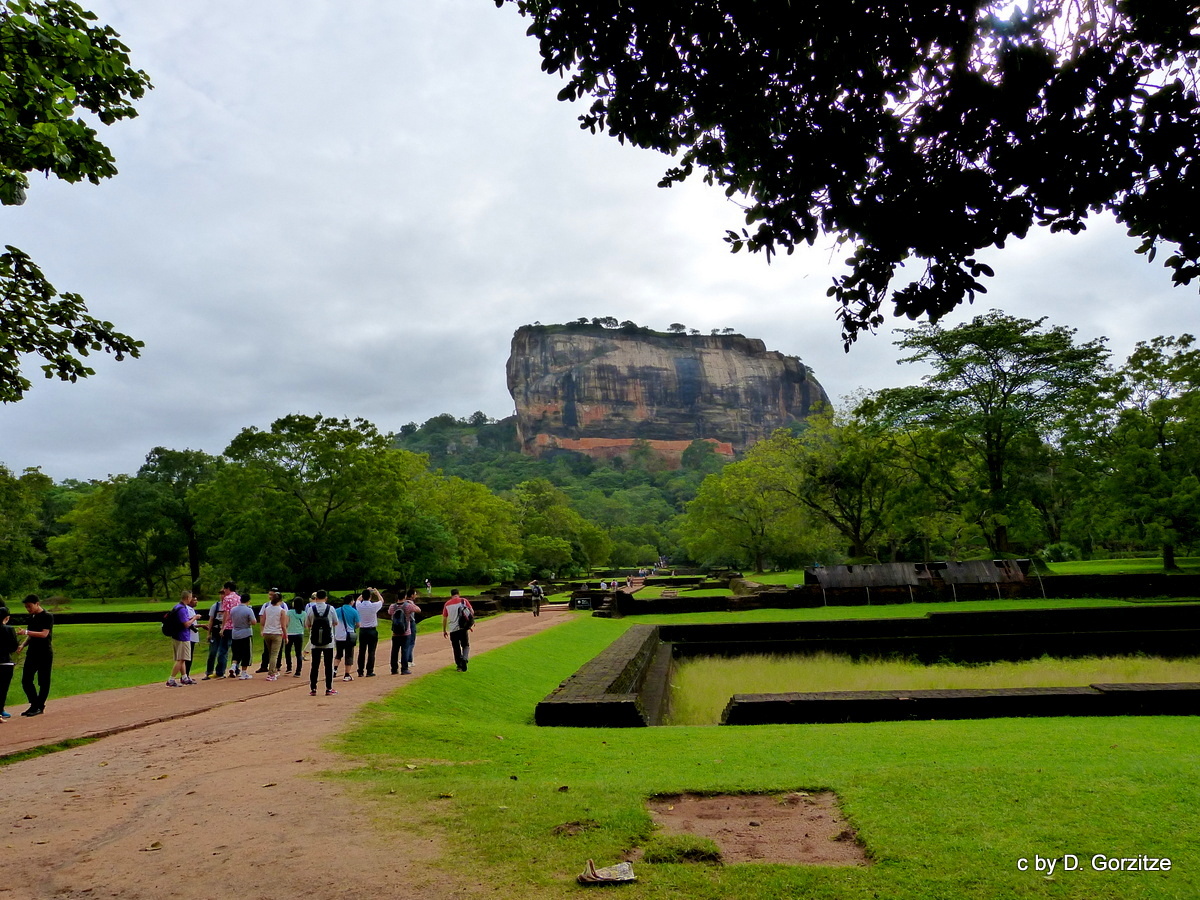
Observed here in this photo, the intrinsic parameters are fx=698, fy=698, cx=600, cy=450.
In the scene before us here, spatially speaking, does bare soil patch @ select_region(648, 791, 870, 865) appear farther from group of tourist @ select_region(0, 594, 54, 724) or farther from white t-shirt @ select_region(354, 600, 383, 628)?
group of tourist @ select_region(0, 594, 54, 724)

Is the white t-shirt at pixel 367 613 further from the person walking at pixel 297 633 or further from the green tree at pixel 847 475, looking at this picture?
the green tree at pixel 847 475

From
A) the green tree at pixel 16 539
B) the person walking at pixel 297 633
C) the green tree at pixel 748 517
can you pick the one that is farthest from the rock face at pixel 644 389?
the person walking at pixel 297 633

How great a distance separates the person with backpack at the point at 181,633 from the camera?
10000mm

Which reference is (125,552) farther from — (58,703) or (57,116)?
(57,116)

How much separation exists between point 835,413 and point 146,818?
113 feet

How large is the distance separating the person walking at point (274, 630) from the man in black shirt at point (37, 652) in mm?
2720

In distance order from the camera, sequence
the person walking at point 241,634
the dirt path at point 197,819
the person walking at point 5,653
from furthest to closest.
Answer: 1. the person walking at point 241,634
2. the person walking at point 5,653
3. the dirt path at point 197,819

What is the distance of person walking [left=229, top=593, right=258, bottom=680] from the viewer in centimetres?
1052

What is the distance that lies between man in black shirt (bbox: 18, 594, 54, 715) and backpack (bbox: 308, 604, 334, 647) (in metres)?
2.73

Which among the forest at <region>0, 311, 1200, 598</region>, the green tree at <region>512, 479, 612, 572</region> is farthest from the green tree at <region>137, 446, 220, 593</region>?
the green tree at <region>512, 479, 612, 572</region>

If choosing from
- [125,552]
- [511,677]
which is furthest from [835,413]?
[125,552]

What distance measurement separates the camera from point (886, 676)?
1259 cm

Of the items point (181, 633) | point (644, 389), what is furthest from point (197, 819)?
point (644, 389)

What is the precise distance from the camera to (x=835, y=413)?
3525 cm
